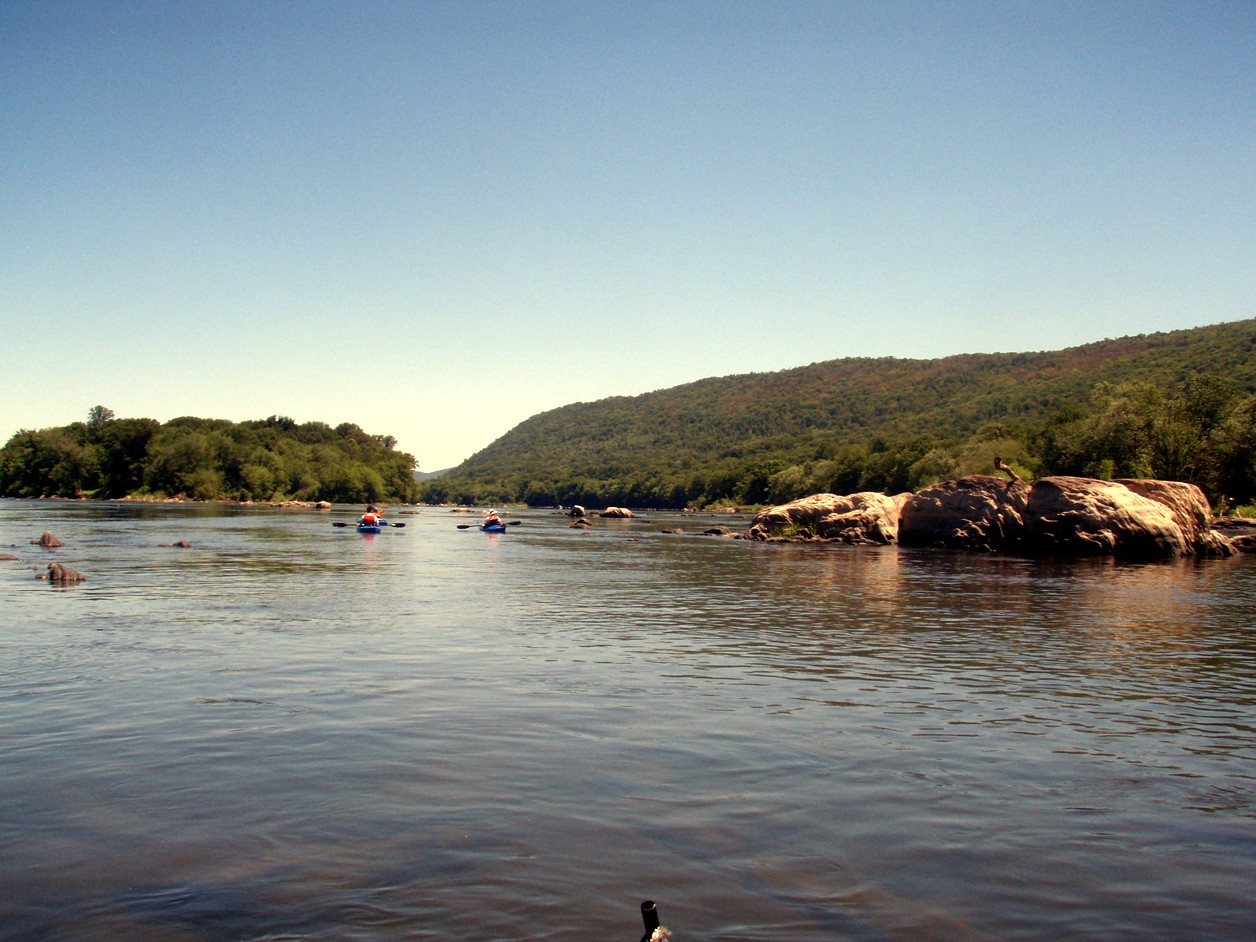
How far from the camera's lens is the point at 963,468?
91.9m

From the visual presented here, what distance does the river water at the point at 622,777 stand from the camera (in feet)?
21.9

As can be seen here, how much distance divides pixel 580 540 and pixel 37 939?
61241mm

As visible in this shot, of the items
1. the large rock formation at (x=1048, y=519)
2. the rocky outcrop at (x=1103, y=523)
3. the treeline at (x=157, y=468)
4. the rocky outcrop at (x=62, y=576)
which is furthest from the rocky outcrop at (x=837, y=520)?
the treeline at (x=157, y=468)

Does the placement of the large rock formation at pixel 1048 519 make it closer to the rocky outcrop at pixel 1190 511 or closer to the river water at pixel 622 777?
the rocky outcrop at pixel 1190 511

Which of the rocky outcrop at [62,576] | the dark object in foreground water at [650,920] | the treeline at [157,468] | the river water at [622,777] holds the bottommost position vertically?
the river water at [622,777]

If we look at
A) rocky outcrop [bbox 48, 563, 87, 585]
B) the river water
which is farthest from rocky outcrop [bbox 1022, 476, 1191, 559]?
rocky outcrop [bbox 48, 563, 87, 585]

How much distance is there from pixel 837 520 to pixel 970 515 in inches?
425

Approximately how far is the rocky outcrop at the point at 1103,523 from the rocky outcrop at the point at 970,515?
173 centimetres

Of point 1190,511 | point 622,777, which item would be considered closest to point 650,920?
point 622,777

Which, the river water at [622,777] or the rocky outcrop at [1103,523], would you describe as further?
the rocky outcrop at [1103,523]

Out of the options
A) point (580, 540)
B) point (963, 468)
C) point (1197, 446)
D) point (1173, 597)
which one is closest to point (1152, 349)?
point (963, 468)

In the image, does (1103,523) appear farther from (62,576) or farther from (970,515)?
(62,576)

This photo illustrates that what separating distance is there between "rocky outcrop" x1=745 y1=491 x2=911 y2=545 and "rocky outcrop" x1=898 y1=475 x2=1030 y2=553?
1762mm

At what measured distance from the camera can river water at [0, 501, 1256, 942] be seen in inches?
263
